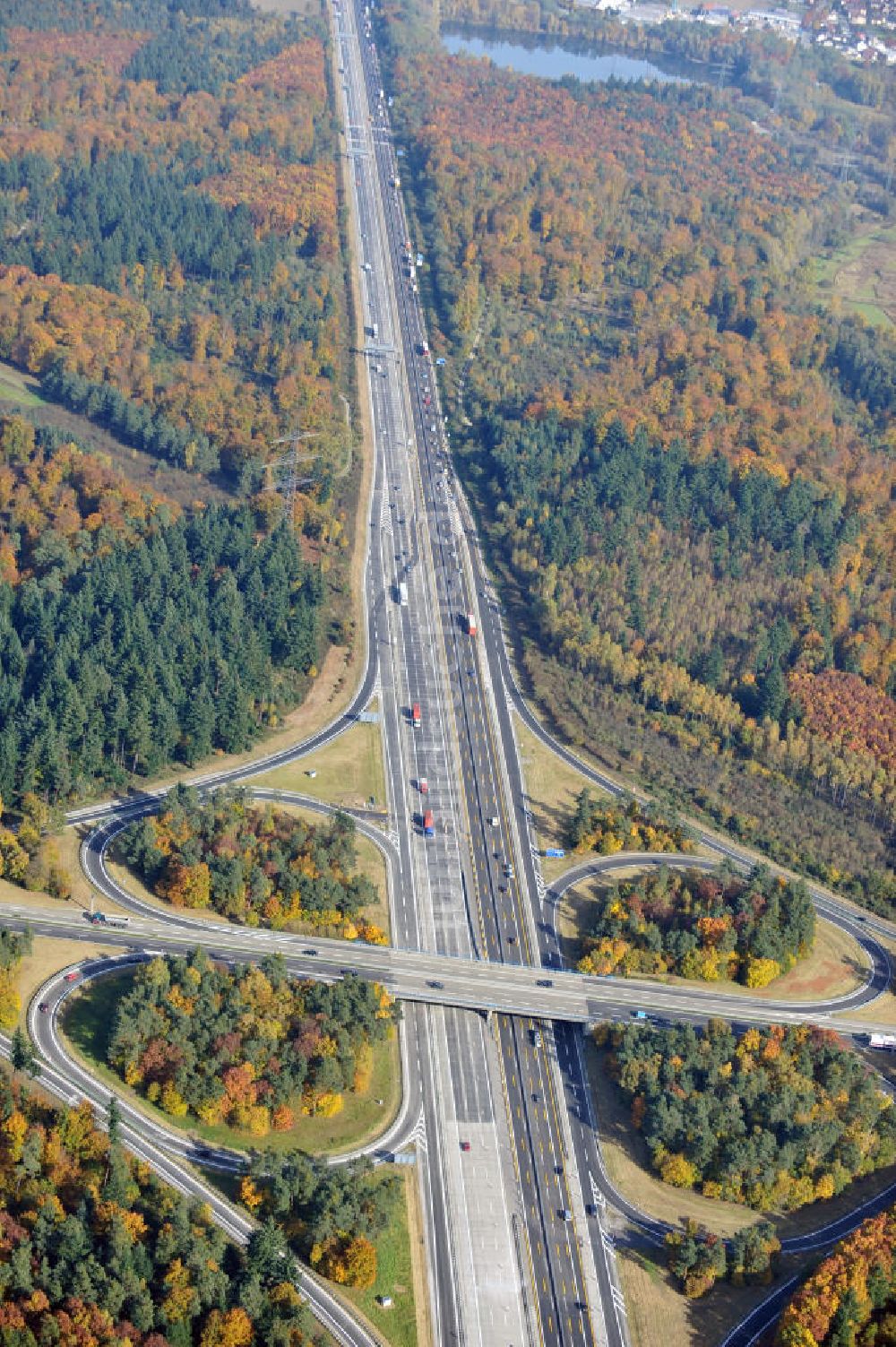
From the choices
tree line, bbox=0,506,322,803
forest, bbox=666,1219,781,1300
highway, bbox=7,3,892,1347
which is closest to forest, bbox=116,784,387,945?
highway, bbox=7,3,892,1347

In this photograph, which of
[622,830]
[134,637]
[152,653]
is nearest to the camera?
[622,830]

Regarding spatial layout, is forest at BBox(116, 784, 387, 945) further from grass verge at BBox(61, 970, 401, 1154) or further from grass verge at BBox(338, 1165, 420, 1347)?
grass verge at BBox(338, 1165, 420, 1347)

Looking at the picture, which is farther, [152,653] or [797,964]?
[152,653]

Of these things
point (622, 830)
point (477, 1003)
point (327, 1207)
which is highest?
point (622, 830)

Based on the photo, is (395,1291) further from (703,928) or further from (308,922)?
(703,928)

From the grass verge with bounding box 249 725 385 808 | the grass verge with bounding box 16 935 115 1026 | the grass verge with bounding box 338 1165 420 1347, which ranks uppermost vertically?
the grass verge with bounding box 249 725 385 808

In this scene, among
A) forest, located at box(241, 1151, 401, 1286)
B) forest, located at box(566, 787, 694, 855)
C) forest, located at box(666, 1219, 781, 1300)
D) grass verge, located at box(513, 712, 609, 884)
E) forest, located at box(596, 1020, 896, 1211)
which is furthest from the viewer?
forest, located at box(566, 787, 694, 855)

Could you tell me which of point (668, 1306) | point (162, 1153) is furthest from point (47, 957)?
point (668, 1306)

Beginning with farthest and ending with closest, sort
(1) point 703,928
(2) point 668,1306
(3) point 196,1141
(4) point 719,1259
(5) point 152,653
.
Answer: (5) point 152,653 → (1) point 703,928 → (3) point 196,1141 → (4) point 719,1259 → (2) point 668,1306
